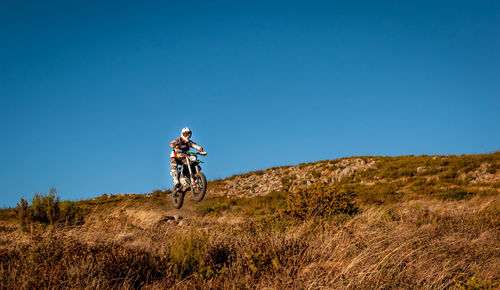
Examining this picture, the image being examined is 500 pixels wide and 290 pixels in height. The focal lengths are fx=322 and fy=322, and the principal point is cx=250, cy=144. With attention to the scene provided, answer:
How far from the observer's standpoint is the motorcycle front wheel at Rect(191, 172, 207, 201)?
11.2 m

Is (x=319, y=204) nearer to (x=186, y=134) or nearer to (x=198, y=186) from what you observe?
(x=198, y=186)

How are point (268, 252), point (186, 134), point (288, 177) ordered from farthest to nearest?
point (288, 177) → point (186, 134) → point (268, 252)

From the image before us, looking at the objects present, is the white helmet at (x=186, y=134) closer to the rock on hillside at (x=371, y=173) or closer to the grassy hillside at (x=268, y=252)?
the grassy hillside at (x=268, y=252)

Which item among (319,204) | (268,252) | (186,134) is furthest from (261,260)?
(186,134)

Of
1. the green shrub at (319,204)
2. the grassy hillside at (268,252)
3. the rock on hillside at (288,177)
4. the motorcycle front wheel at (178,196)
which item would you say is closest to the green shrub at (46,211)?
the grassy hillside at (268,252)

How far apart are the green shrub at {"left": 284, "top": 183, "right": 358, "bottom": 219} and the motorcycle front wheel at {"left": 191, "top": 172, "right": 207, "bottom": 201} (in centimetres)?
301

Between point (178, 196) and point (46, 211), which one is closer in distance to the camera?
point (46, 211)

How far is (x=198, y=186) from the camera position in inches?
A: 453

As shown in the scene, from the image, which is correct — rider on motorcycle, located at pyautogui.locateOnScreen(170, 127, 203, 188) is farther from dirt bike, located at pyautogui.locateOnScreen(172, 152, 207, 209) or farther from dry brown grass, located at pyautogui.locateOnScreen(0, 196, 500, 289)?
dry brown grass, located at pyautogui.locateOnScreen(0, 196, 500, 289)

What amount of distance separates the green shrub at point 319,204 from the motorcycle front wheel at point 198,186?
3.01m

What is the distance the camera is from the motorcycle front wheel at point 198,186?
11179 millimetres

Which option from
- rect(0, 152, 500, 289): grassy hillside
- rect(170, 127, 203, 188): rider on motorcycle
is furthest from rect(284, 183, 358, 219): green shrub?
rect(170, 127, 203, 188): rider on motorcycle

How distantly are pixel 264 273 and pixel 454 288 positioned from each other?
2777mm

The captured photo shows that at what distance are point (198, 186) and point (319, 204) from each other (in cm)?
436
